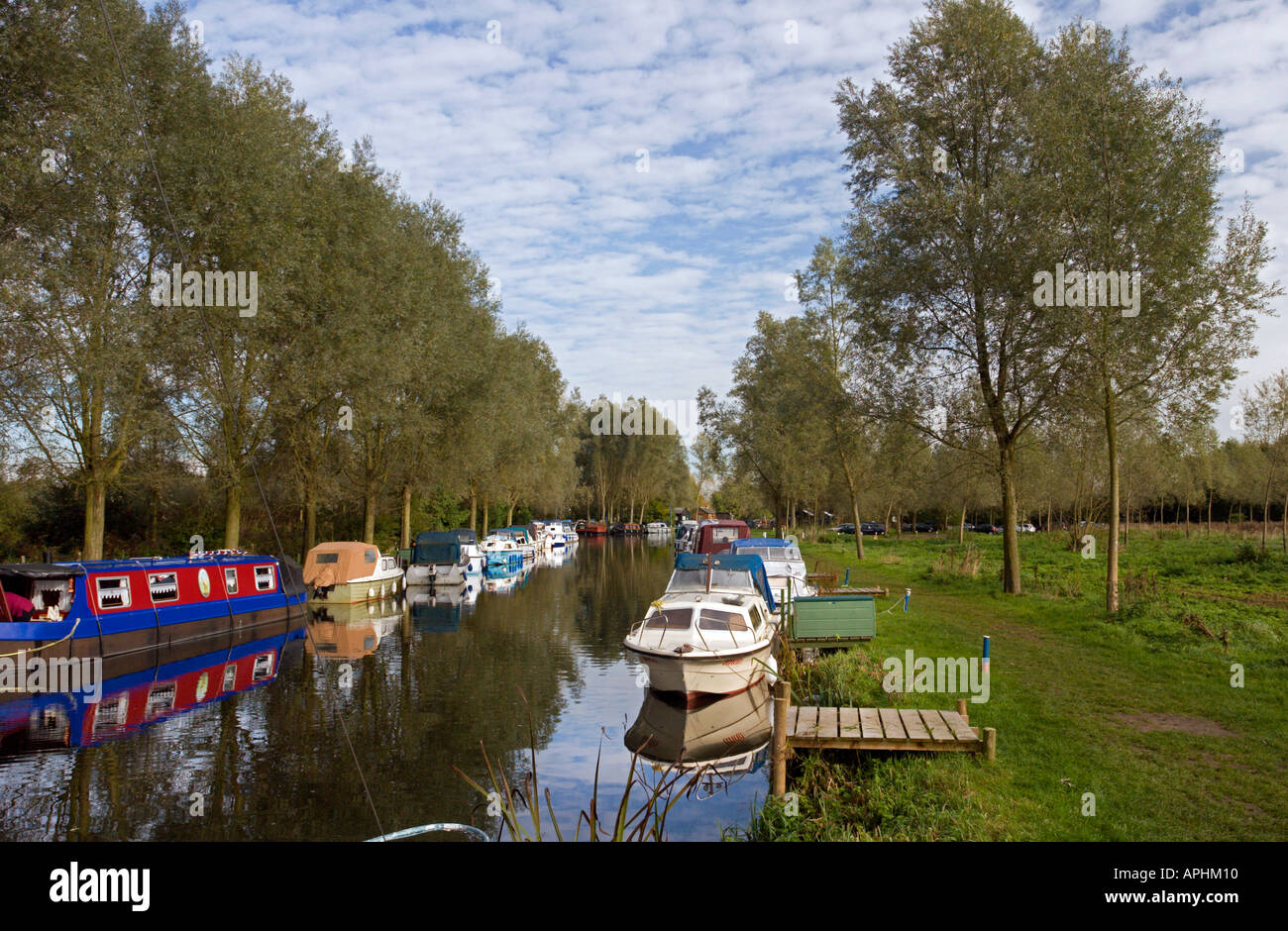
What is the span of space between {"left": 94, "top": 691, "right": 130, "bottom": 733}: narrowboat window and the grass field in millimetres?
11809

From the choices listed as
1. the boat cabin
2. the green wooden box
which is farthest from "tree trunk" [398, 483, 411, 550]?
the green wooden box

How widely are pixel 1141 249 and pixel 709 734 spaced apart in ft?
47.6

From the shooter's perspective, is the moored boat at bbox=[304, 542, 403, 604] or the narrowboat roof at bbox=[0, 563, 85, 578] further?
the moored boat at bbox=[304, 542, 403, 604]

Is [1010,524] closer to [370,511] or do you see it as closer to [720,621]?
[720,621]

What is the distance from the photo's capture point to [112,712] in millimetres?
14891

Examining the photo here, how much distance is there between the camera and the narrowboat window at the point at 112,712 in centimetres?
1408

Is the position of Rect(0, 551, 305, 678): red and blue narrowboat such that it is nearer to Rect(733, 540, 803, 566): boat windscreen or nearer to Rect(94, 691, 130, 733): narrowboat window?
Rect(94, 691, 130, 733): narrowboat window

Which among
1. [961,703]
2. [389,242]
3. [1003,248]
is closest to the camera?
[961,703]

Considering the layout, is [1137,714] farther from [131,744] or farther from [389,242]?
[389,242]

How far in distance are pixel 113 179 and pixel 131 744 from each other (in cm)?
1583

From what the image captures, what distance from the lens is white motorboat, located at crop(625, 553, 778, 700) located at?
15.1 m

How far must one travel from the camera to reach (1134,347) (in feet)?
59.8

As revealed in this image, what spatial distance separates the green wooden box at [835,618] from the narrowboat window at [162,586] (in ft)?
53.2
